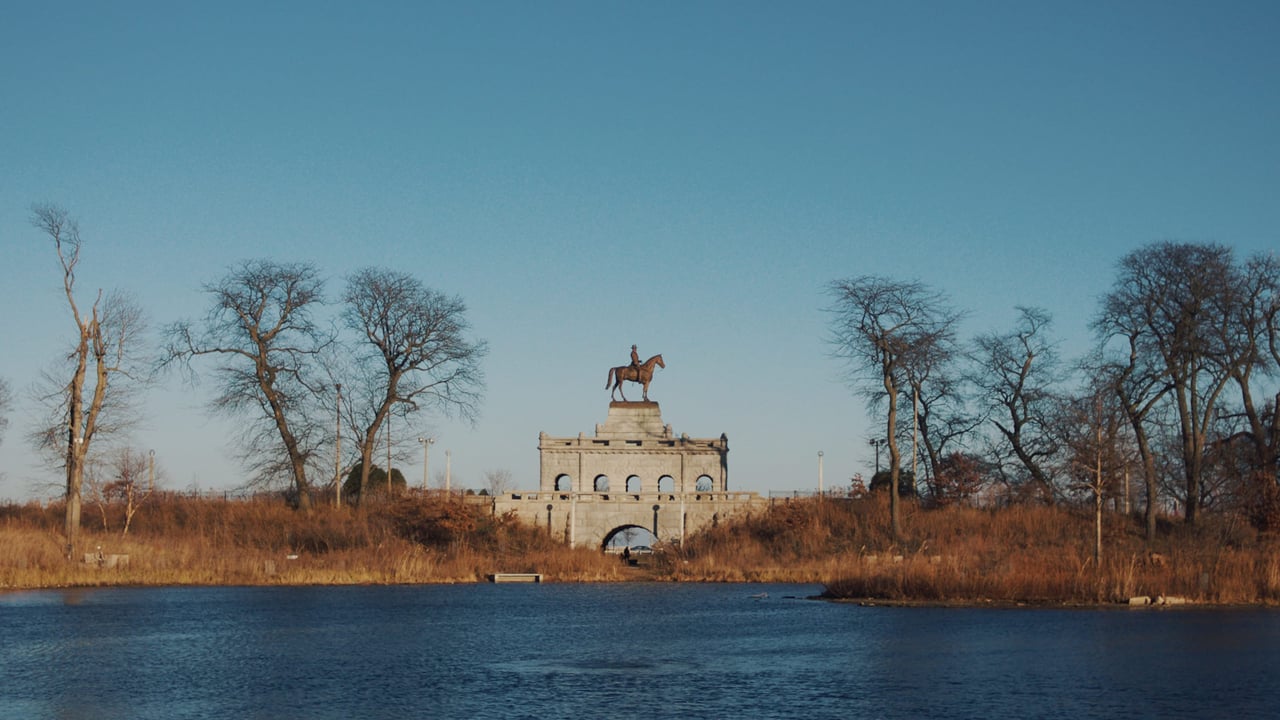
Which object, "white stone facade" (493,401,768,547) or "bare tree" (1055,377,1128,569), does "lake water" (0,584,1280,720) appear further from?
"white stone facade" (493,401,768,547)

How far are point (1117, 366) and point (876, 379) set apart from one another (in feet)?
31.0

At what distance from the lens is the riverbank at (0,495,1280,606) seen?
34094 mm

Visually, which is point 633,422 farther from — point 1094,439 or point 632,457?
point 1094,439

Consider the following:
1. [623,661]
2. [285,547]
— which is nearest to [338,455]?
[285,547]

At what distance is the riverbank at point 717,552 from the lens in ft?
112

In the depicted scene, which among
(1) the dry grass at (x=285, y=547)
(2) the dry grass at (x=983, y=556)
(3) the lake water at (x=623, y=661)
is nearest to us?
Answer: (3) the lake water at (x=623, y=661)

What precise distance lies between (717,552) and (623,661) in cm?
2943

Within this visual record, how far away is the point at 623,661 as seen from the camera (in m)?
22.9

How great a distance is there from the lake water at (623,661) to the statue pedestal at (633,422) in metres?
30.4

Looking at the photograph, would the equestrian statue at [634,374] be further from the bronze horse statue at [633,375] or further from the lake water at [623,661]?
the lake water at [623,661]

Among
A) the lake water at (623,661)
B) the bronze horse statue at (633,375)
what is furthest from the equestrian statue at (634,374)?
the lake water at (623,661)

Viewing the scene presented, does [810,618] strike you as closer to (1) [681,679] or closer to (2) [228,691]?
(1) [681,679]

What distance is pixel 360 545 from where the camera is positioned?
2010 inches

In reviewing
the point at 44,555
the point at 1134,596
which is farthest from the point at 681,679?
the point at 44,555
